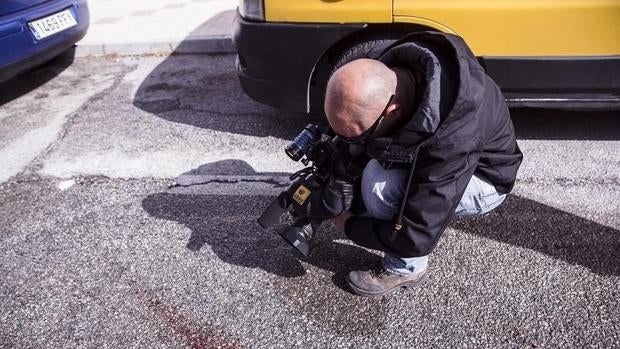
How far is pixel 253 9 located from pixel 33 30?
88.2 inches

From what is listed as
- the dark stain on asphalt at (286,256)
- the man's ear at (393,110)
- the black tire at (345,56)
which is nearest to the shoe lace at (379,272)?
the dark stain on asphalt at (286,256)

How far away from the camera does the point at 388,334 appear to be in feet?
6.38

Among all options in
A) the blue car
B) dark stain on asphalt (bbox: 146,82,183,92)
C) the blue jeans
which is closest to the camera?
the blue jeans

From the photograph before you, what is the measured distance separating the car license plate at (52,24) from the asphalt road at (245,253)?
39.1 inches

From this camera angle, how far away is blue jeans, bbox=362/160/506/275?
1.88 m

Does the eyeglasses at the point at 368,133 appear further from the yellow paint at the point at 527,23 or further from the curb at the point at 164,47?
the curb at the point at 164,47

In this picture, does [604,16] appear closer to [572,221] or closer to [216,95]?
[572,221]

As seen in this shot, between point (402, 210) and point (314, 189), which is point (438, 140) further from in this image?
point (314, 189)

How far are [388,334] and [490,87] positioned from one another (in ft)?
3.40

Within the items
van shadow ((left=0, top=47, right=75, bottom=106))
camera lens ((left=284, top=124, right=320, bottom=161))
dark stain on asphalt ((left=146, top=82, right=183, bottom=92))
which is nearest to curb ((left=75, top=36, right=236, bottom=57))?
van shadow ((left=0, top=47, right=75, bottom=106))

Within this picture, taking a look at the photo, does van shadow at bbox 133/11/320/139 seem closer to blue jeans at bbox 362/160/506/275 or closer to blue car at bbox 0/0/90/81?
blue car at bbox 0/0/90/81

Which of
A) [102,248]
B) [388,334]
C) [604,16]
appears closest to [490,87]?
[388,334]

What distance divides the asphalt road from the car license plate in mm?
994

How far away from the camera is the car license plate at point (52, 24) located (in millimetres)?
4063
